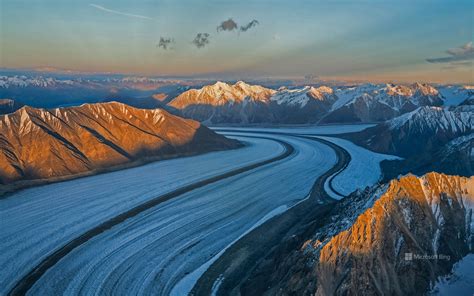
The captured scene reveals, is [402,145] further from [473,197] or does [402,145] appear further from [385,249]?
[385,249]

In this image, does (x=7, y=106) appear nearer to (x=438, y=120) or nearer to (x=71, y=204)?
(x=71, y=204)

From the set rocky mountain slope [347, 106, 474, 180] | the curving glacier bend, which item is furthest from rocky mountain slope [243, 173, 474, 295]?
rocky mountain slope [347, 106, 474, 180]

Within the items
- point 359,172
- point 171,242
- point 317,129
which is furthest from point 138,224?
point 317,129

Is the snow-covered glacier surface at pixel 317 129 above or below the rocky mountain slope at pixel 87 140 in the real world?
below

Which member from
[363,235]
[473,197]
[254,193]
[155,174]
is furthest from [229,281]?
[155,174]

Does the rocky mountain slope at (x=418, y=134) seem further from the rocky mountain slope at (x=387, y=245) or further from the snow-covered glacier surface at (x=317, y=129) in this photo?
the rocky mountain slope at (x=387, y=245)

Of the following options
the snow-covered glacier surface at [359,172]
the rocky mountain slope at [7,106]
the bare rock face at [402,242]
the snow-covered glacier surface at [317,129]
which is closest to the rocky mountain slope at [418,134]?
the snow-covered glacier surface at [359,172]
